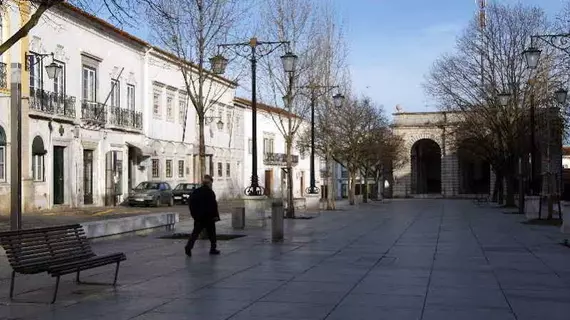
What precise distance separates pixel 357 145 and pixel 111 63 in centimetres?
1618

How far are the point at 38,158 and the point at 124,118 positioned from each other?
8640mm

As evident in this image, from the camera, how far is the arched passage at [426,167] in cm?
7631

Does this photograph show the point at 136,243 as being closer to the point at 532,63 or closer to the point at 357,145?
the point at 532,63

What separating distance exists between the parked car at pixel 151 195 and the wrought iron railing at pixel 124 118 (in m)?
3.50

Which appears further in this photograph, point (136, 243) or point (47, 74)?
point (47, 74)

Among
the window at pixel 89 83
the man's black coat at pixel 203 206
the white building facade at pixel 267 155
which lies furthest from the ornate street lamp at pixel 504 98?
the white building facade at pixel 267 155

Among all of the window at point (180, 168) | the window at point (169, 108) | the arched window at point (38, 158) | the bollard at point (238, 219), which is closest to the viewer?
the bollard at point (238, 219)

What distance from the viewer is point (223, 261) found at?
508 inches

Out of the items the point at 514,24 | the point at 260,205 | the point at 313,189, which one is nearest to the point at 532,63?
the point at 260,205

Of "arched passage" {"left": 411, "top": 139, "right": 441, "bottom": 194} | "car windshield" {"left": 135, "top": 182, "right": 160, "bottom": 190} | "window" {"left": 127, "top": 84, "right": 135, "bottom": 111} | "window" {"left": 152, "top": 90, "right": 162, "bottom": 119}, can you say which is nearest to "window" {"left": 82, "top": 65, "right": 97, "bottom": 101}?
"window" {"left": 127, "top": 84, "right": 135, "bottom": 111}

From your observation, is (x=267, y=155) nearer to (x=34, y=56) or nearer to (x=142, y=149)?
(x=142, y=149)

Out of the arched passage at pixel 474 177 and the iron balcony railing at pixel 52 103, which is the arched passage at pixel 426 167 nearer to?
the arched passage at pixel 474 177

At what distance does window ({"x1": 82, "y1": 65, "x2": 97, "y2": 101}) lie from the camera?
36156 mm

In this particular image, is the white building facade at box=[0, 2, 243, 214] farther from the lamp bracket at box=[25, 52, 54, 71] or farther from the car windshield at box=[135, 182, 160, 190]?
the car windshield at box=[135, 182, 160, 190]
